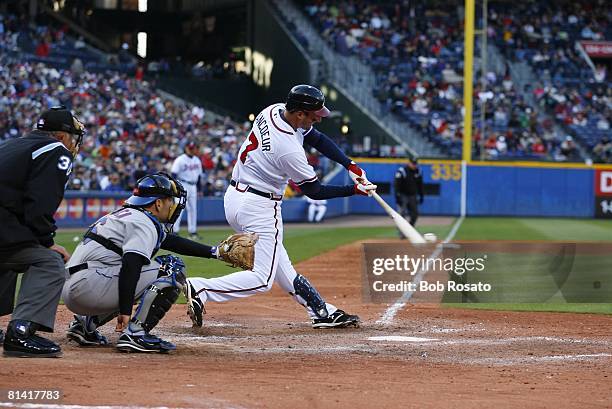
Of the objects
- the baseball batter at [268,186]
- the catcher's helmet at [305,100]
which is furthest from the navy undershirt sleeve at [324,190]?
the catcher's helmet at [305,100]

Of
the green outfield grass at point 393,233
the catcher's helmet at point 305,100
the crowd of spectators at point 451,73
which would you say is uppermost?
the crowd of spectators at point 451,73

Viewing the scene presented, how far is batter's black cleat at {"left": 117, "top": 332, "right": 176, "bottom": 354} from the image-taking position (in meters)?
7.04

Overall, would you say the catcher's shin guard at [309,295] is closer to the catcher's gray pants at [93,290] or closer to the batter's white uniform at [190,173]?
the catcher's gray pants at [93,290]

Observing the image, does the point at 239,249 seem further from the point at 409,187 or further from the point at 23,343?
the point at 409,187

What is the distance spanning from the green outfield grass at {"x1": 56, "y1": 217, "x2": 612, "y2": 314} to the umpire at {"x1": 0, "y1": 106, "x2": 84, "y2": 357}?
6995 millimetres

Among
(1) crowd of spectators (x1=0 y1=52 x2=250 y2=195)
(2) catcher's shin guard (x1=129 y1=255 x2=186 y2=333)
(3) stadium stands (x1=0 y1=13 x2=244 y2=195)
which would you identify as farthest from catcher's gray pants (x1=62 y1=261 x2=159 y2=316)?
(1) crowd of spectators (x1=0 y1=52 x2=250 y2=195)

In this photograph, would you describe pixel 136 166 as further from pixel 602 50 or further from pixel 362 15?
pixel 602 50

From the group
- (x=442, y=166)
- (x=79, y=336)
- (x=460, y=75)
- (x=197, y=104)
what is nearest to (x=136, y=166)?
(x=197, y=104)

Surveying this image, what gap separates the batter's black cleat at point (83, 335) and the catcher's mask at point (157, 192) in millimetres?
1015

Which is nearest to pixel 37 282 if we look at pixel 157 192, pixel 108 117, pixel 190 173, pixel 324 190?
pixel 157 192

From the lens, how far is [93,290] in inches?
277

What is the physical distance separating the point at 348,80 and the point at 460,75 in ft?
14.0

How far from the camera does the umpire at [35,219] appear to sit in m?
6.44

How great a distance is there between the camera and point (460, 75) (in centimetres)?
3769
